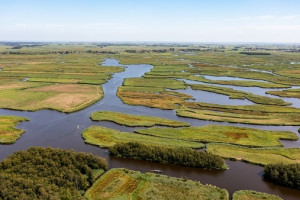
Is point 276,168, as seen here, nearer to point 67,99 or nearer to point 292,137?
point 292,137

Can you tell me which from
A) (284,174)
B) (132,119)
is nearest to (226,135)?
(284,174)

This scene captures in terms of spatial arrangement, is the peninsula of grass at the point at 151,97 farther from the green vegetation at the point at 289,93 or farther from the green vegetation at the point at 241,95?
the green vegetation at the point at 289,93

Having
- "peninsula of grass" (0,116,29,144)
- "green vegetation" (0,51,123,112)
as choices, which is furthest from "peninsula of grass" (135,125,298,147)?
"green vegetation" (0,51,123,112)

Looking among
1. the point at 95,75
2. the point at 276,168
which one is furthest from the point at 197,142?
the point at 95,75

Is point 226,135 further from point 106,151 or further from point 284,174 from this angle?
point 106,151

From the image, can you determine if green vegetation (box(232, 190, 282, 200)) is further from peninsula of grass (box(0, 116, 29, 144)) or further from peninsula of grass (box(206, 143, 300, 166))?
peninsula of grass (box(0, 116, 29, 144))

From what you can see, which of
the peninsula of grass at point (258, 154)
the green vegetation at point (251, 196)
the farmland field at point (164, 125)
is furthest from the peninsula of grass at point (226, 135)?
the green vegetation at point (251, 196)
